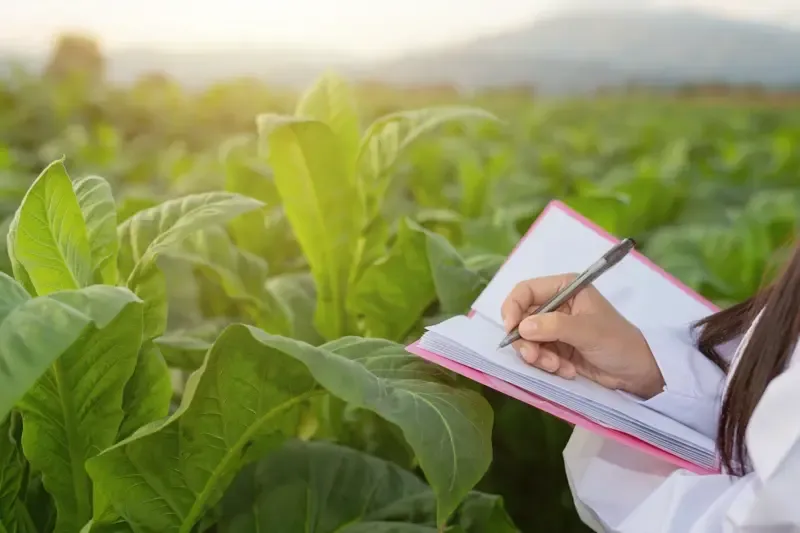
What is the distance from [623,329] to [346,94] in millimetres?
408

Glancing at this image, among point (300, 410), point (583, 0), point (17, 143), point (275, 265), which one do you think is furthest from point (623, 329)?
point (583, 0)

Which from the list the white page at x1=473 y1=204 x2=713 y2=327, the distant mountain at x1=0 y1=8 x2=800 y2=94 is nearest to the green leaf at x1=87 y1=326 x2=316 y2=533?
the white page at x1=473 y1=204 x2=713 y2=327

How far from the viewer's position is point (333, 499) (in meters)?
0.73

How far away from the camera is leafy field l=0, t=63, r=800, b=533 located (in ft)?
1.91

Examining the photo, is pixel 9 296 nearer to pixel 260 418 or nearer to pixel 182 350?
pixel 260 418

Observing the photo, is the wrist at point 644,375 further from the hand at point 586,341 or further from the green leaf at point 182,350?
the green leaf at point 182,350

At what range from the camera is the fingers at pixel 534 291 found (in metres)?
0.72

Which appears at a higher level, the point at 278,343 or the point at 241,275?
the point at 278,343

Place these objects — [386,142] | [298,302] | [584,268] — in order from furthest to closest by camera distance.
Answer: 1. [298,302]
2. [386,142]
3. [584,268]

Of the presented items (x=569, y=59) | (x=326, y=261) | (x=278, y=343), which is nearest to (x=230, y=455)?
(x=278, y=343)

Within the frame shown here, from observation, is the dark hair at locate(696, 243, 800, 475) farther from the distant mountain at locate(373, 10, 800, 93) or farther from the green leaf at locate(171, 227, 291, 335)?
the distant mountain at locate(373, 10, 800, 93)

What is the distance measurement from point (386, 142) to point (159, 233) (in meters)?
0.29

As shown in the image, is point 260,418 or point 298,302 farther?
point 298,302

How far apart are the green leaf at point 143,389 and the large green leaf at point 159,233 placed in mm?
26
